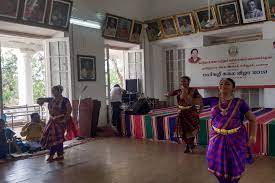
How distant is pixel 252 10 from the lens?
7055mm

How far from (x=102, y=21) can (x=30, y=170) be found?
4.53 meters

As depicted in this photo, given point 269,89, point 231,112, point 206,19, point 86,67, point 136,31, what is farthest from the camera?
point 136,31

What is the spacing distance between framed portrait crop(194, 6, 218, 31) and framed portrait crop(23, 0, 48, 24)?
3775 mm

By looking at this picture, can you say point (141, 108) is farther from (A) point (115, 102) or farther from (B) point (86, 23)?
(B) point (86, 23)

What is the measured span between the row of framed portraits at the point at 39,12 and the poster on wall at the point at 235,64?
11.8 ft

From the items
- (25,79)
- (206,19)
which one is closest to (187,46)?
(206,19)

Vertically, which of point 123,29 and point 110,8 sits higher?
point 110,8

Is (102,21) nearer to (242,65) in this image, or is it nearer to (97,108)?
(97,108)

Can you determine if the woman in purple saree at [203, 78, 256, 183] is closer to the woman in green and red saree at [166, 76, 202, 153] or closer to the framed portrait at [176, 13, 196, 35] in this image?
the woman in green and red saree at [166, 76, 202, 153]

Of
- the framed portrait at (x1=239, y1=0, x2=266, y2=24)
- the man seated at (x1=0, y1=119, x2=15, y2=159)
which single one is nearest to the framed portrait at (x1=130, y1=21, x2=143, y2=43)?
the framed portrait at (x1=239, y1=0, x2=266, y2=24)

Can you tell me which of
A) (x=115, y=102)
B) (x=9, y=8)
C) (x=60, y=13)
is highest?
(x=60, y=13)

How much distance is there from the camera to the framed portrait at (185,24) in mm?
8148

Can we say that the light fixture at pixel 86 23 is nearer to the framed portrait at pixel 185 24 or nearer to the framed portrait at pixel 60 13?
the framed portrait at pixel 60 13

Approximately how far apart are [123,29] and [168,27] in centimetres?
129
